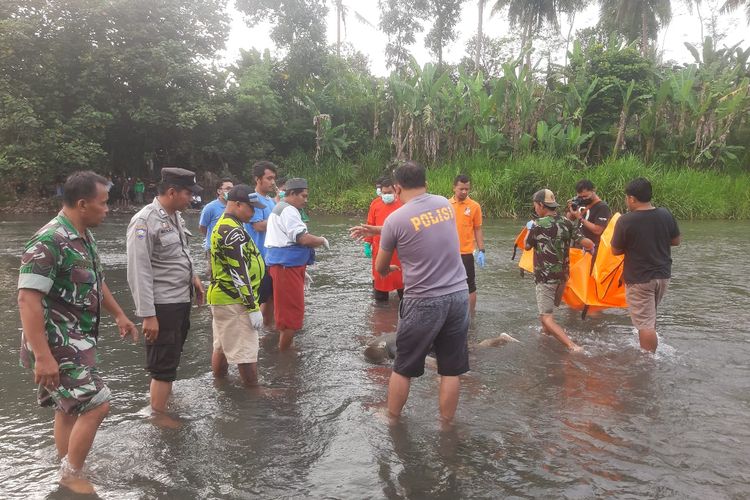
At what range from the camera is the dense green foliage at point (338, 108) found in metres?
21.5

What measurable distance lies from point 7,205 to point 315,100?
14.6 meters

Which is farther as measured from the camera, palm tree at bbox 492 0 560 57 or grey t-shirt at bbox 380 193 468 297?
palm tree at bbox 492 0 560 57

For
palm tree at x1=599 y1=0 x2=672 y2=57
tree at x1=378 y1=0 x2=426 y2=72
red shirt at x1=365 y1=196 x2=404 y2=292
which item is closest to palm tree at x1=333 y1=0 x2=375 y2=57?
tree at x1=378 y1=0 x2=426 y2=72

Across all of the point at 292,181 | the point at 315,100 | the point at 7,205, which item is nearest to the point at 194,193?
the point at 292,181

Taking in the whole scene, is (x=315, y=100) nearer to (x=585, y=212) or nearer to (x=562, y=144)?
(x=562, y=144)

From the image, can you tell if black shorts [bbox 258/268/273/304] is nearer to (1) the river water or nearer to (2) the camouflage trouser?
(1) the river water

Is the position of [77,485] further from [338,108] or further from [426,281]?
[338,108]

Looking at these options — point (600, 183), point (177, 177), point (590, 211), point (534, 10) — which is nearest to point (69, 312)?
point (177, 177)

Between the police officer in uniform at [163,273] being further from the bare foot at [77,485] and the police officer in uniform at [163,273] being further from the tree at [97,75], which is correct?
the tree at [97,75]

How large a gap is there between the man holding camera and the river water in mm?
1186

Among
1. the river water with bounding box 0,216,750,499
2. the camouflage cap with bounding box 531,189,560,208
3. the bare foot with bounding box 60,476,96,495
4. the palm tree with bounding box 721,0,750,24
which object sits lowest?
the river water with bounding box 0,216,750,499

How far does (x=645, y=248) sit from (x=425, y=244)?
279 centimetres

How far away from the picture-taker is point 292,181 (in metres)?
5.67

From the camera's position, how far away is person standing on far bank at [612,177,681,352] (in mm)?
5469
